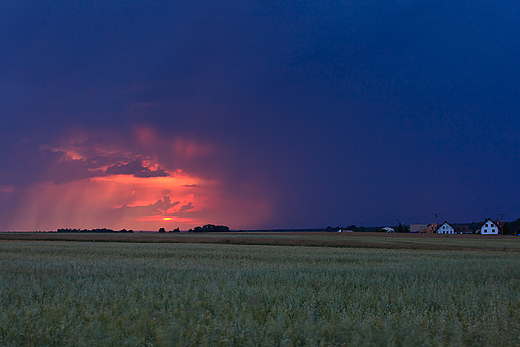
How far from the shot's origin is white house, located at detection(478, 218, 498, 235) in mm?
120450

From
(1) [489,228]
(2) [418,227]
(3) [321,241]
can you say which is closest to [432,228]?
(2) [418,227]

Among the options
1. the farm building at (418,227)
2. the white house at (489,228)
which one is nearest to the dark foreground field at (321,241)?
the white house at (489,228)

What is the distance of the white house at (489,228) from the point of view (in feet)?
395

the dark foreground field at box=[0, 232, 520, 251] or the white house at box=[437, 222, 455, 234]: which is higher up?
the dark foreground field at box=[0, 232, 520, 251]

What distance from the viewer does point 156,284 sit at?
9.69m

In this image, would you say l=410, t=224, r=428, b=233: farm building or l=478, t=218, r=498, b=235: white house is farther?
l=410, t=224, r=428, b=233: farm building

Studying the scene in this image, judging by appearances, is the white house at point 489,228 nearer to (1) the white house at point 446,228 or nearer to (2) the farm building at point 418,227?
(1) the white house at point 446,228

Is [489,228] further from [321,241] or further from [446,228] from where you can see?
[321,241]

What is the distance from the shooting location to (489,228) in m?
122

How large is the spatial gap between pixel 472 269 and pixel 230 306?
13.4m

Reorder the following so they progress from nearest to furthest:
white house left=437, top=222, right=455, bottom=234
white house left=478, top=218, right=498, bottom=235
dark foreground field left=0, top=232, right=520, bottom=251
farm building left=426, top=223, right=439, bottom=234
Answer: dark foreground field left=0, top=232, right=520, bottom=251 < white house left=478, top=218, right=498, bottom=235 < white house left=437, top=222, right=455, bottom=234 < farm building left=426, top=223, right=439, bottom=234

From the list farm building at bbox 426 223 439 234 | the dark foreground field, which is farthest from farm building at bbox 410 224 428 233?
the dark foreground field

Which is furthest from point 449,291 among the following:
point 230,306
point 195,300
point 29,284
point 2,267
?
point 2,267

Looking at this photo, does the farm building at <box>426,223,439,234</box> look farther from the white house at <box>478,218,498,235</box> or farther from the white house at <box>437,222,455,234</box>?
the white house at <box>478,218,498,235</box>
